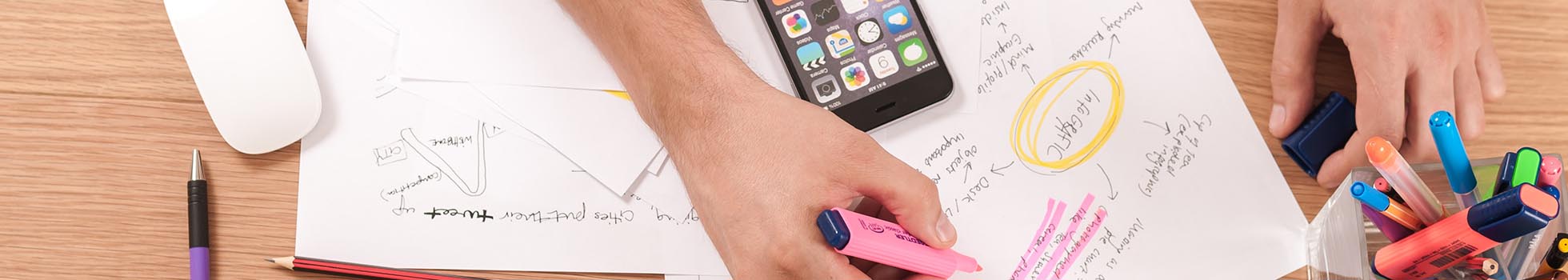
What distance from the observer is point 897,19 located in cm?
70

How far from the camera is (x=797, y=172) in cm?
60

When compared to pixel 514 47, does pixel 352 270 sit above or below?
below

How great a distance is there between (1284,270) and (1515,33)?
0.85ft

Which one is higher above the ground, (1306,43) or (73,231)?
(1306,43)

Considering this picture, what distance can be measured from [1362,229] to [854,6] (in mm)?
362

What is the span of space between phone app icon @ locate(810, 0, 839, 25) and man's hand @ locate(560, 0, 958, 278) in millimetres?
76

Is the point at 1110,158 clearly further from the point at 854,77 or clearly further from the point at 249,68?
the point at 249,68

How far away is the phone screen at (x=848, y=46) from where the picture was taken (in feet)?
2.26

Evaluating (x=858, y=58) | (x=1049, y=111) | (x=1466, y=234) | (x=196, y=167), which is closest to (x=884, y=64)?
(x=858, y=58)

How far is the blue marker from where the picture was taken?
1.78 feet

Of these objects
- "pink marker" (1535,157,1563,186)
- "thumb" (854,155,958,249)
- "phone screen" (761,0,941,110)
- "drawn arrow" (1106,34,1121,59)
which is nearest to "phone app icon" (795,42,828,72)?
"phone screen" (761,0,941,110)

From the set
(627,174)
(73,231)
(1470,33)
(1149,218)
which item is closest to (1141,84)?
(1149,218)

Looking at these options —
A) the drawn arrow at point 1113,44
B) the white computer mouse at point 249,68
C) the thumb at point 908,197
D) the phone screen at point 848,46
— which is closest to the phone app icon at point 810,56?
the phone screen at point 848,46

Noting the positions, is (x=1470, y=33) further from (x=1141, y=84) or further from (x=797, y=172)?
(x=797, y=172)
